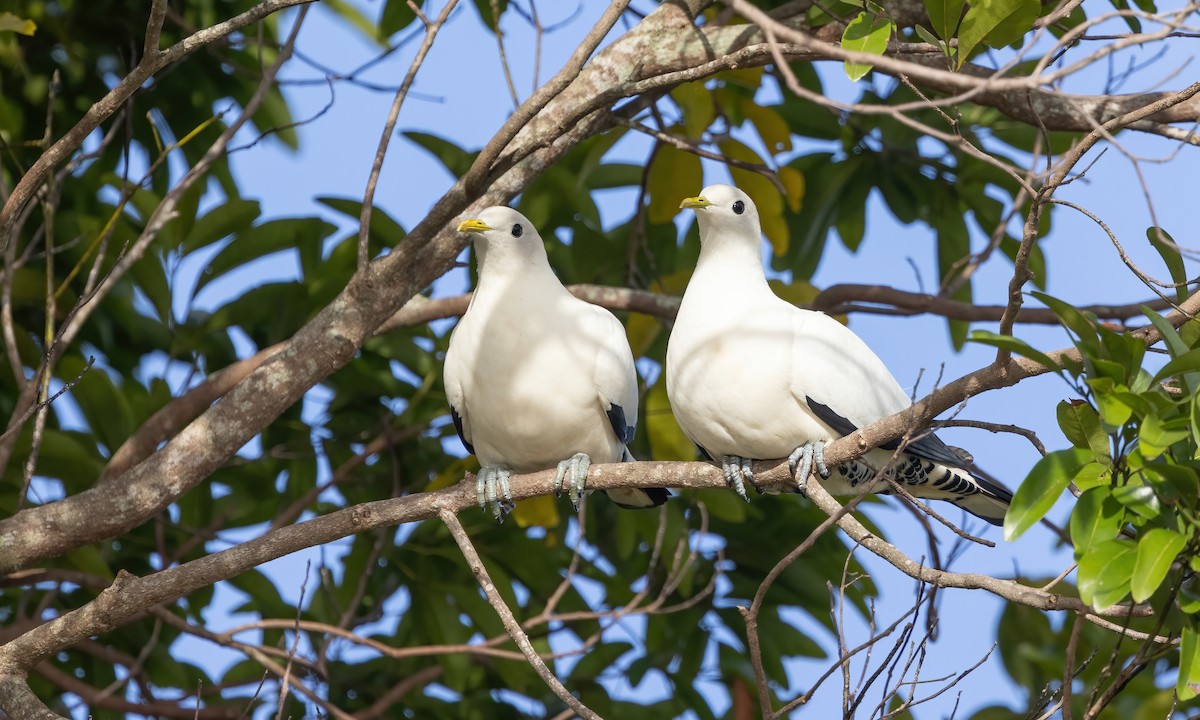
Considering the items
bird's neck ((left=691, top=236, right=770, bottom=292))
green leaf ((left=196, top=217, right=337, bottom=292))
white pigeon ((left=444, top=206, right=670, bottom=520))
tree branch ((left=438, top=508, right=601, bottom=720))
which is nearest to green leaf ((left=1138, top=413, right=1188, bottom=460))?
tree branch ((left=438, top=508, right=601, bottom=720))

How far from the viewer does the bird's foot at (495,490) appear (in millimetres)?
A: 3947

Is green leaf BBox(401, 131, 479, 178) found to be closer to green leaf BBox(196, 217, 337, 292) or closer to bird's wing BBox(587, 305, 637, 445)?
green leaf BBox(196, 217, 337, 292)

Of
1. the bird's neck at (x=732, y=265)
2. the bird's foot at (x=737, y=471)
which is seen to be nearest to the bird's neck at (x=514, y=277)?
the bird's neck at (x=732, y=265)

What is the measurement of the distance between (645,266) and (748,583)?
1488mm

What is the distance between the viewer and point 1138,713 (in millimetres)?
4371

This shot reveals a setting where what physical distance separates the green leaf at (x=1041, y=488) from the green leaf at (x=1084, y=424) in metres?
0.07

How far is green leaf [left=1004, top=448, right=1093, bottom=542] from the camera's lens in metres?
2.54

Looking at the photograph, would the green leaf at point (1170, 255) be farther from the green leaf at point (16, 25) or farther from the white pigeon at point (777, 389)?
the green leaf at point (16, 25)

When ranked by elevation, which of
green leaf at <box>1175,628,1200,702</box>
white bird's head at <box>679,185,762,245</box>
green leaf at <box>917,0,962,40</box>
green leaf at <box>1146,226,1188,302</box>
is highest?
white bird's head at <box>679,185,762,245</box>

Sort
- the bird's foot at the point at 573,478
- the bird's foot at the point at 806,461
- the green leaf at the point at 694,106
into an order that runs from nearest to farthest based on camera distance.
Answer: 1. the bird's foot at the point at 806,461
2. the bird's foot at the point at 573,478
3. the green leaf at the point at 694,106

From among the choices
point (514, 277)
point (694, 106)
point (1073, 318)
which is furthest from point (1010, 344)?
point (694, 106)

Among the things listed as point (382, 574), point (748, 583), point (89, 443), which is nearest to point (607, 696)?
point (748, 583)

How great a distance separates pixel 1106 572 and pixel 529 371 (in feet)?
6.43

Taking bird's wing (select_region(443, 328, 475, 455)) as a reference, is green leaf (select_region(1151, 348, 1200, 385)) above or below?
below
